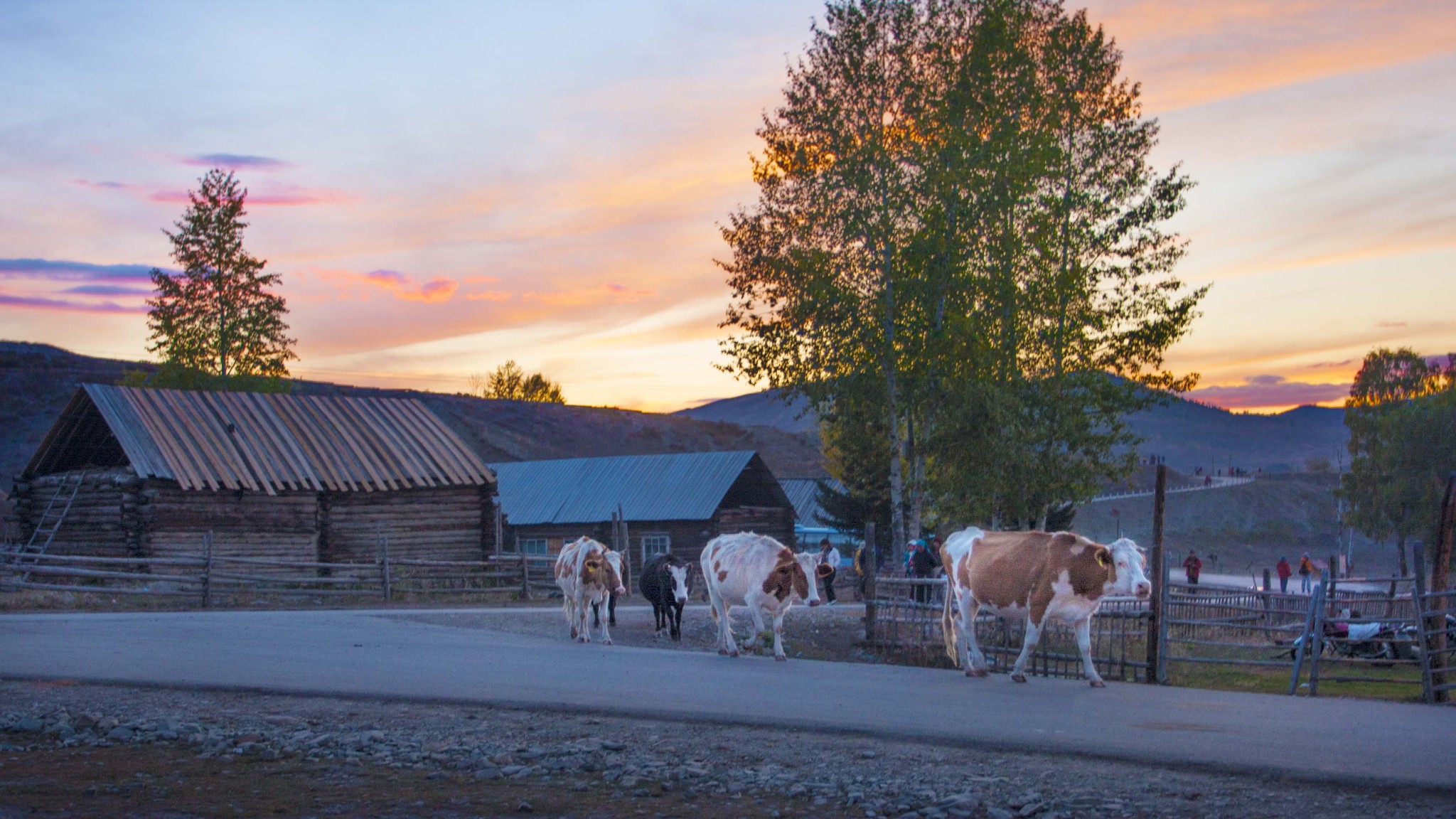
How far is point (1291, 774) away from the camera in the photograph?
28.3 ft

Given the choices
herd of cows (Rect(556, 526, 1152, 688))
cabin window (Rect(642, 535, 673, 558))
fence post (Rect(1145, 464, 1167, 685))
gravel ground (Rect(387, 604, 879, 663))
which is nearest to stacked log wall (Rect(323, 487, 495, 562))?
gravel ground (Rect(387, 604, 879, 663))

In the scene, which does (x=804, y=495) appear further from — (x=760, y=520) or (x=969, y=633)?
(x=969, y=633)

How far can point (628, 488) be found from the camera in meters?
56.7

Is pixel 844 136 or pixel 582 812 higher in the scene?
pixel 844 136

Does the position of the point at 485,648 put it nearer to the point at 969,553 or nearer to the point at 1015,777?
the point at 969,553

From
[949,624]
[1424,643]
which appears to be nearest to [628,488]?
[949,624]

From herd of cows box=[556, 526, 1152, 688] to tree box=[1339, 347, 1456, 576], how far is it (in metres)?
56.4

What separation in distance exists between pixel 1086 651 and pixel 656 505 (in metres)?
40.5

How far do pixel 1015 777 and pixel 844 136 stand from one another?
84.5ft

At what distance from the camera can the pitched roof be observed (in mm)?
34062

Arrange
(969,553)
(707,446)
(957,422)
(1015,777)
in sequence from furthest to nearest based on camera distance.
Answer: (707,446), (957,422), (969,553), (1015,777)

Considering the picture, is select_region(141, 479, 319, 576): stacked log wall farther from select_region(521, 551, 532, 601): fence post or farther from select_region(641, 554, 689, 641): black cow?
select_region(641, 554, 689, 641): black cow

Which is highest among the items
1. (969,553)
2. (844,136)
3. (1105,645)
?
(844,136)

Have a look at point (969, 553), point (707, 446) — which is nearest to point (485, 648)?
point (969, 553)
